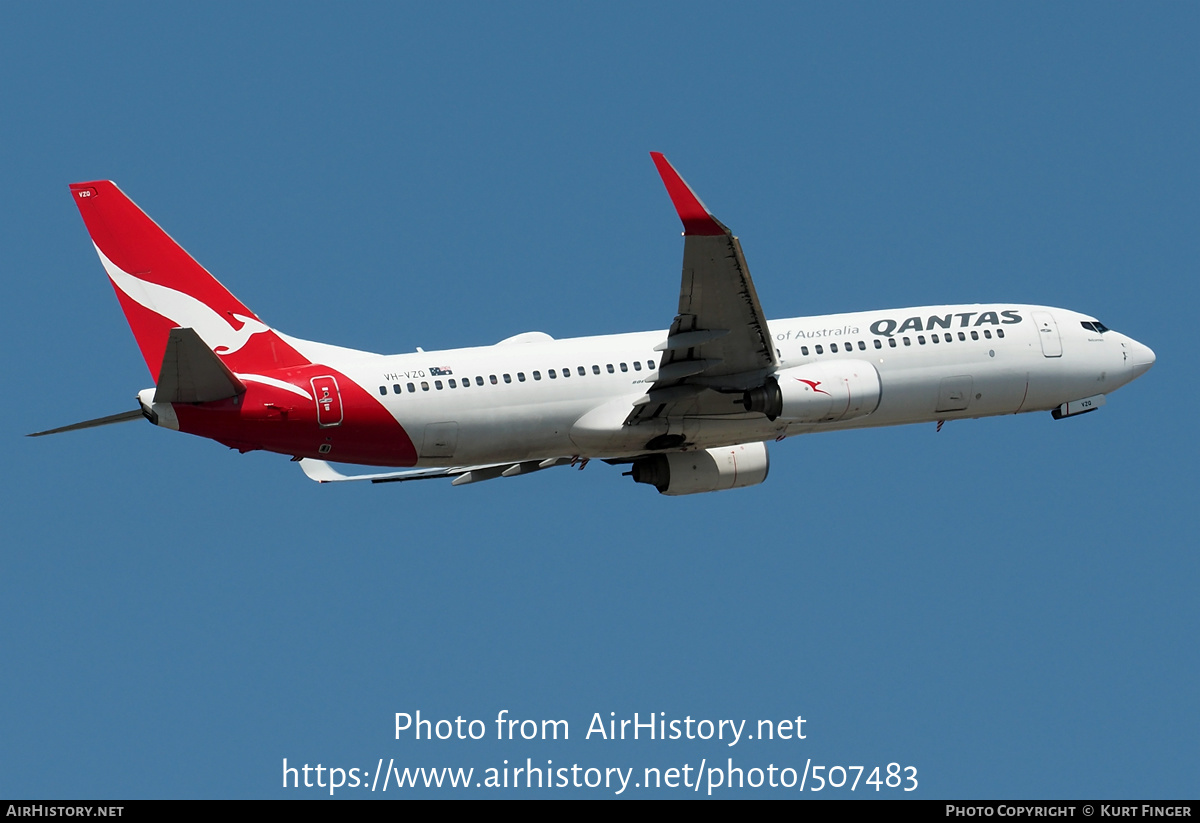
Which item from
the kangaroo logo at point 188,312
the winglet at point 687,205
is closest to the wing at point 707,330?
the winglet at point 687,205

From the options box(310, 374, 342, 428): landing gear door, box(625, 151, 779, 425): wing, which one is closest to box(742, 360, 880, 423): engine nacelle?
box(625, 151, 779, 425): wing

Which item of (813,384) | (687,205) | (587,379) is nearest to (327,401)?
(587,379)

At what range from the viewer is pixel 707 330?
140ft

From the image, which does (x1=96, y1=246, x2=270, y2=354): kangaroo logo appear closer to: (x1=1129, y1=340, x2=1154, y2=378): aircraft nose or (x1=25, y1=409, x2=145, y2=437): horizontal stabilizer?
(x1=25, y1=409, x2=145, y2=437): horizontal stabilizer

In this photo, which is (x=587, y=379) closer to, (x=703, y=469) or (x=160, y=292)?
(x=703, y=469)

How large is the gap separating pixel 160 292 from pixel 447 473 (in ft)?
33.7

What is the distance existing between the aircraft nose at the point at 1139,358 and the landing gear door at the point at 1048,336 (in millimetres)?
2894

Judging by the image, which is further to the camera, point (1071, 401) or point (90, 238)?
point (1071, 401)

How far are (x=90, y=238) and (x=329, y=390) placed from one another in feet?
21.5
